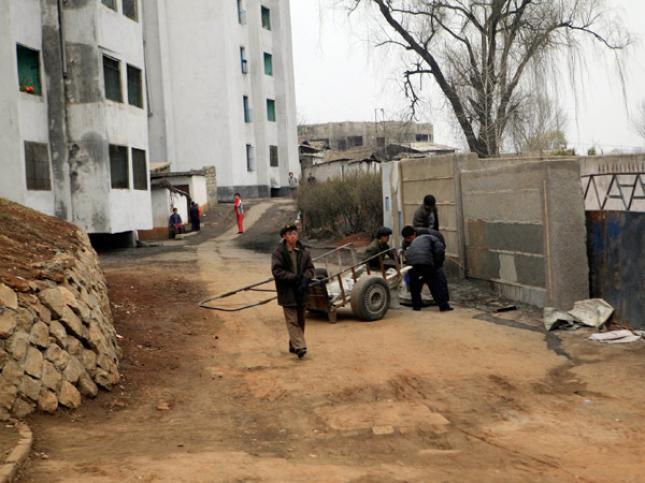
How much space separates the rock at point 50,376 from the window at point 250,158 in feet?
140

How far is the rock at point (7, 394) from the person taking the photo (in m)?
6.79

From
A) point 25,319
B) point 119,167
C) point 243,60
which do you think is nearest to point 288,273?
point 25,319

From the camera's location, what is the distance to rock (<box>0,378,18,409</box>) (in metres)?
6.79

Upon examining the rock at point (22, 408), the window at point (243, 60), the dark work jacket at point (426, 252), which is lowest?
the rock at point (22, 408)

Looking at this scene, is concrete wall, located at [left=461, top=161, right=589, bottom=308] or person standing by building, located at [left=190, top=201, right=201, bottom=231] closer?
concrete wall, located at [left=461, top=161, right=589, bottom=308]

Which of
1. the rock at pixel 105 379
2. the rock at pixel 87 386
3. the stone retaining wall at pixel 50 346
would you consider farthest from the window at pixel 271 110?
the rock at pixel 87 386

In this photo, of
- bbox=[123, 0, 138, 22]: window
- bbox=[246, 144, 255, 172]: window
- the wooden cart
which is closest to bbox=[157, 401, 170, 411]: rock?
the wooden cart

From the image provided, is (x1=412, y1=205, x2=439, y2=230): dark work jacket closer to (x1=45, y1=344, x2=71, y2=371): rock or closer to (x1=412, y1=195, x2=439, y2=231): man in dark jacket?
(x1=412, y1=195, x2=439, y2=231): man in dark jacket

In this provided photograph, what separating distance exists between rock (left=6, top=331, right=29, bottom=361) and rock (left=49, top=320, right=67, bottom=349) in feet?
1.81

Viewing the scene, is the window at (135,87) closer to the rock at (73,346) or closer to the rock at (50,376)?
the rock at (73,346)

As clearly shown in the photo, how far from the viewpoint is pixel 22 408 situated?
6969 millimetres

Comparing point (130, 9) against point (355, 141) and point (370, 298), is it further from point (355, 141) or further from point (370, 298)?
point (355, 141)

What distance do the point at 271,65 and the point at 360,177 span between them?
27.8 m

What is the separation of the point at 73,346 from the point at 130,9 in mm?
21884
